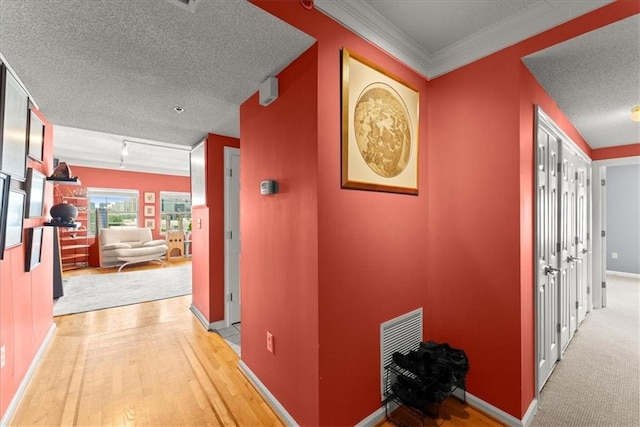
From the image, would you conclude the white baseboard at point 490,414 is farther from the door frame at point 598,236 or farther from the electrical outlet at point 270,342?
the door frame at point 598,236

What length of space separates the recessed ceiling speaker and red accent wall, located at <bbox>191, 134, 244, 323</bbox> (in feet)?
5.24

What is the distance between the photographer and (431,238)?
2.14 m

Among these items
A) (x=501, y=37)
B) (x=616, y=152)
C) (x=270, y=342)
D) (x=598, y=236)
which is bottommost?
(x=270, y=342)

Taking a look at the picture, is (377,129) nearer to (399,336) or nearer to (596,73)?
(399,336)

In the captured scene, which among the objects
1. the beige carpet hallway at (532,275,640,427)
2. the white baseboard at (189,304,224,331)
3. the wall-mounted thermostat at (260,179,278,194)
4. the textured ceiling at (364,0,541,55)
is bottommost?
the beige carpet hallway at (532,275,640,427)

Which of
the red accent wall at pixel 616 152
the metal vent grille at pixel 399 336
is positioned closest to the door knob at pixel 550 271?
the metal vent grille at pixel 399 336

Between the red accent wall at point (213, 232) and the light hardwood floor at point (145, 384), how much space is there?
34 cm

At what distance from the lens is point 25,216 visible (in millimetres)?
2096

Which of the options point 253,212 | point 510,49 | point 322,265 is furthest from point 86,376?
point 510,49

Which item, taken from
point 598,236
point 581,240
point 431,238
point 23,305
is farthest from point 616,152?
point 23,305

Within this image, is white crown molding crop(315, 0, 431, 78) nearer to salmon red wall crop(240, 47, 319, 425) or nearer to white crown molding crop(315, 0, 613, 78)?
white crown molding crop(315, 0, 613, 78)

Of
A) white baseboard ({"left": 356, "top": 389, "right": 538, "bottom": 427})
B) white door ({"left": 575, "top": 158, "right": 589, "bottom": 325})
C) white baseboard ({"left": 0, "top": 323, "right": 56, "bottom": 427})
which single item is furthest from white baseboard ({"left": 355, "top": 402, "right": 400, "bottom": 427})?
white door ({"left": 575, "top": 158, "right": 589, "bottom": 325})

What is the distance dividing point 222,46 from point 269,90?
15.0 inches

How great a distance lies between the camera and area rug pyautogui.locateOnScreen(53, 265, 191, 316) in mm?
4023
